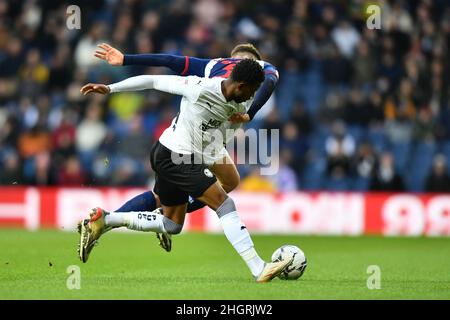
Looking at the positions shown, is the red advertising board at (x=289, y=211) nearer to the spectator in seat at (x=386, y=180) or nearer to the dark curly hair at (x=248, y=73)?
the spectator in seat at (x=386, y=180)

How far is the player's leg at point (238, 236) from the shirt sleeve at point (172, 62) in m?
1.18

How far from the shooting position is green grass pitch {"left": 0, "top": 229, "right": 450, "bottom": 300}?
759 centimetres

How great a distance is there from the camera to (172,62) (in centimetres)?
867

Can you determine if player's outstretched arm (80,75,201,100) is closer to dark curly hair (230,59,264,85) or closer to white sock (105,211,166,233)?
dark curly hair (230,59,264,85)

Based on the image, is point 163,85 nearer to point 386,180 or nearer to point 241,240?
point 241,240

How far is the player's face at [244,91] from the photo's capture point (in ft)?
26.4

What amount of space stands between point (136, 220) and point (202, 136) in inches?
44.6

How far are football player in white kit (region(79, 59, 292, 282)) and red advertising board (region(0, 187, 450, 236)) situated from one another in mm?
7798

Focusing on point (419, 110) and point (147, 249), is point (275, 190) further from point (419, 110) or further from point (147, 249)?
point (147, 249)

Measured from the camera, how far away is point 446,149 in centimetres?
1766

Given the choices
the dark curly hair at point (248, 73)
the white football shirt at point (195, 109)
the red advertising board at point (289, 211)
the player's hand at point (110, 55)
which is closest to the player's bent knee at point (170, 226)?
the white football shirt at point (195, 109)

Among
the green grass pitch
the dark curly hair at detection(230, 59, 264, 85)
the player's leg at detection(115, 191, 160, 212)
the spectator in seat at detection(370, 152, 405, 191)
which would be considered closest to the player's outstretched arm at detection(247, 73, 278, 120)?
the dark curly hair at detection(230, 59, 264, 85)

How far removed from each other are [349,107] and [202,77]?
9.46m
